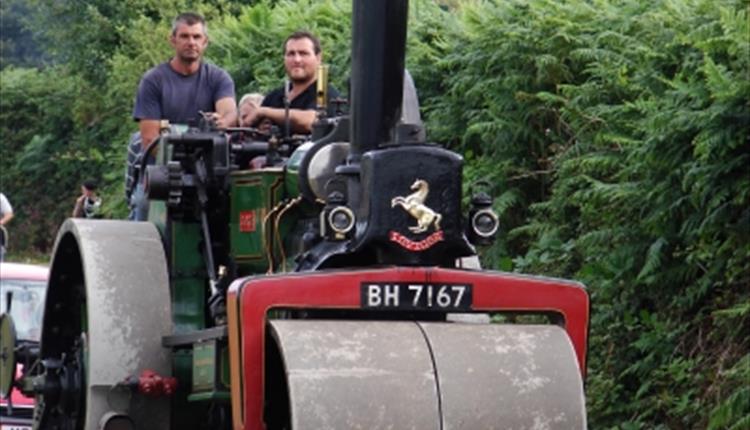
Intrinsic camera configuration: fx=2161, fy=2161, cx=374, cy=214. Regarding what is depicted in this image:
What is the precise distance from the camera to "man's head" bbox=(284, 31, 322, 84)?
35.0ft

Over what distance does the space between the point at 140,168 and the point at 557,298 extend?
335 centimetres

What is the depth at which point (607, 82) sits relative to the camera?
11.5 metres

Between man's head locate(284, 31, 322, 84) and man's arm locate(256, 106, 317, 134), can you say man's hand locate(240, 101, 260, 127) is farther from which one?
man's head locate(284, 31, 322, 84)

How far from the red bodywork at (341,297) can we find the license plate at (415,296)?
2 cm

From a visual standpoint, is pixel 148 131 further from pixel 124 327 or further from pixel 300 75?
pixel 124 327

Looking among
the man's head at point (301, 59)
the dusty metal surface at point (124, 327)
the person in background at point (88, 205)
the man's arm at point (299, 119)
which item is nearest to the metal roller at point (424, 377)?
the dusty metal surface at point (124, 327)

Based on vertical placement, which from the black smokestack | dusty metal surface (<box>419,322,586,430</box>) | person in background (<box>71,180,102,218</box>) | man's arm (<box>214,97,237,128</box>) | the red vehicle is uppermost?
the black smokestack

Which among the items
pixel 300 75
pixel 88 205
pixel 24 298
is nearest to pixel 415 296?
pixel 300 75

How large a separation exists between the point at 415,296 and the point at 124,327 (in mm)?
1747

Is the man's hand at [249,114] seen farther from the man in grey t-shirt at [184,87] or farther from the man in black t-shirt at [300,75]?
the man in grey t-shirt at [184,87]

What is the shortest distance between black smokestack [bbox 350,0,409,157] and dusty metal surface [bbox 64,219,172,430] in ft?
5.02

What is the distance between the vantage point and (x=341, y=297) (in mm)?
7805

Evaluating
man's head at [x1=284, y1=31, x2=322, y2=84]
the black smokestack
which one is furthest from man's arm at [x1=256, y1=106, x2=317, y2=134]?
the black smokestack

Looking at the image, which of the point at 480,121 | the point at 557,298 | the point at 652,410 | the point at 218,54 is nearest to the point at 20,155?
the point at 218,54
